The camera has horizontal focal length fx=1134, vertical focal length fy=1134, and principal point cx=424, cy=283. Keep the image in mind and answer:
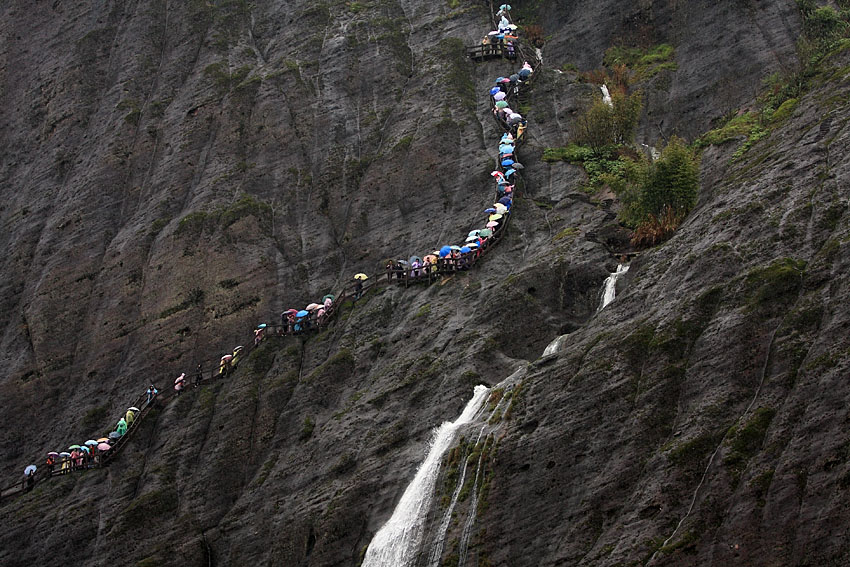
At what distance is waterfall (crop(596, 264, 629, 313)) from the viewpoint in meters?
34.7

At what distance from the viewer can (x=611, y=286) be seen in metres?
35.0

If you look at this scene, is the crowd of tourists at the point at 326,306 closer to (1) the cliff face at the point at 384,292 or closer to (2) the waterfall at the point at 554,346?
(1) the cliff face at the point at 384,292

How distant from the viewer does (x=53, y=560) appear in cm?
3841

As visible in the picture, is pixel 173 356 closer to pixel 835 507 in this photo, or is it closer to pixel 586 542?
pixel 586 542

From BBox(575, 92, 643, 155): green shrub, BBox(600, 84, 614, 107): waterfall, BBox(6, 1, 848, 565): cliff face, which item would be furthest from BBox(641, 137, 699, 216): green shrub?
BBox(600, 84, 614, 107): waterfall

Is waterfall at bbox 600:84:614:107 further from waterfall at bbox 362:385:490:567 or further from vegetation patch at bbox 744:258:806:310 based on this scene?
vegetation patch at bbox 744:258:806:310

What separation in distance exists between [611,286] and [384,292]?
30.1ft

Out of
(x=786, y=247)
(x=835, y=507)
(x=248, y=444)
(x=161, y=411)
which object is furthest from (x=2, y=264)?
(x=835, y=507)

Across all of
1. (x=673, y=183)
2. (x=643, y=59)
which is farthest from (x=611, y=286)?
(x=643, y=59)

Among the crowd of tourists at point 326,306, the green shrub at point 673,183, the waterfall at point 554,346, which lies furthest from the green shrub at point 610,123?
the waterfall at point 554,346

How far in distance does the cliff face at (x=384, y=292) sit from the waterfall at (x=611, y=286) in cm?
50

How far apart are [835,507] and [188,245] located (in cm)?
3061

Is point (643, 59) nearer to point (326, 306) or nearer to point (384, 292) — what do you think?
point (384, 292)

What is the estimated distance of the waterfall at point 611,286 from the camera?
34656 mm
